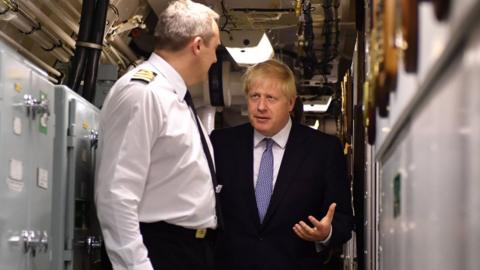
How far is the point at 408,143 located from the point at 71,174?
6.86ft

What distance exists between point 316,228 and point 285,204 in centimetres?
24

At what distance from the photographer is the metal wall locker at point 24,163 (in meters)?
2.87

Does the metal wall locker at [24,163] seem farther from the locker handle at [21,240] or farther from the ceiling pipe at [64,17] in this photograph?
the ceiling pipe at [64,17]

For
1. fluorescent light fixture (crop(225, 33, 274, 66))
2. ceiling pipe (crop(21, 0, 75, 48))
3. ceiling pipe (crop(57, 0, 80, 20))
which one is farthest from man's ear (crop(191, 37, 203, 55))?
fluorescent light fixture (crop(225, 33, 274, 66))

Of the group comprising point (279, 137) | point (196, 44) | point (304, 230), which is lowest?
point (304, 230)

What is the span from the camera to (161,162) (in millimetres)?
3197

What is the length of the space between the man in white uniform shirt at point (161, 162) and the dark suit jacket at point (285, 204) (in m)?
0.35

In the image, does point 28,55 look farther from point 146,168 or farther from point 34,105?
point 146,168

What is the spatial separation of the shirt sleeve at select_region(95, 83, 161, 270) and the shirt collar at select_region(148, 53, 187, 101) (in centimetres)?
25

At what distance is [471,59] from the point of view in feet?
3.50

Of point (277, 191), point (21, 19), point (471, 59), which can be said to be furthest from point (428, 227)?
point (21, 19)

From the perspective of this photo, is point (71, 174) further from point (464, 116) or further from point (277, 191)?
point (464, 116)

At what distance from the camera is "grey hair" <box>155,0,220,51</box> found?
3412 millimetres

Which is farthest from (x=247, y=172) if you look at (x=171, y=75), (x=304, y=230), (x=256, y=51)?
(x=256, y=51)
